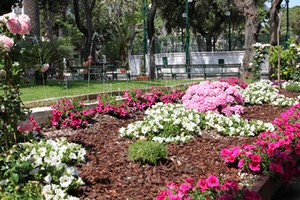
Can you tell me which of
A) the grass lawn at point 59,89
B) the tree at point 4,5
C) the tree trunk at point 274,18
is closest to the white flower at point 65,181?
the grass lawn at point 59,89

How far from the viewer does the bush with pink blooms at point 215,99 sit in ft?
27.8

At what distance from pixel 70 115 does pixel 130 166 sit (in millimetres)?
2348

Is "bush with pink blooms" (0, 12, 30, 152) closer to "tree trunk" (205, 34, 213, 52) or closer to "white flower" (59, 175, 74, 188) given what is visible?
"white flower" (59, 175, 74, 188)

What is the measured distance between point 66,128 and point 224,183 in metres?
3.73

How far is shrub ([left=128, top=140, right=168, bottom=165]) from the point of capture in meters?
4.93

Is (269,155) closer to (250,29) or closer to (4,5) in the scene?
(250,29)

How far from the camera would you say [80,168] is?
4773 millimetres

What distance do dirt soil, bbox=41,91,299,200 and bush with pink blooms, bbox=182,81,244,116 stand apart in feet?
6.06

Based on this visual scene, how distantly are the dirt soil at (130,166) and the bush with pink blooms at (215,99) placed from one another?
1.85 meters

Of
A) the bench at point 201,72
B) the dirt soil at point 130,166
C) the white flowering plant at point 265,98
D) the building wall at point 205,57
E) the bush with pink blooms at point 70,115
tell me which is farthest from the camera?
the building wall at point 205,57

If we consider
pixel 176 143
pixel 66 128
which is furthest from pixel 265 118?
pixel 66 128

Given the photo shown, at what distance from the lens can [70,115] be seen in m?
6.93

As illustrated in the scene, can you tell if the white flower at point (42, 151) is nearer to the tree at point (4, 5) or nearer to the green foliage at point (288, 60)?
the green foliage at point (288, 60)

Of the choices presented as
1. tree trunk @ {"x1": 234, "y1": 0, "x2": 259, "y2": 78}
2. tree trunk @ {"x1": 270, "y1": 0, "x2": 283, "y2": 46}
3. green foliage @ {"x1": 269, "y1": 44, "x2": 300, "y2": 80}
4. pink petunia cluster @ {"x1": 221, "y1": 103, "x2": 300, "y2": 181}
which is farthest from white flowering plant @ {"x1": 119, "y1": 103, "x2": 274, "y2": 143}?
tree trunk @ {"x1": 270, "y1": 0, "x2": 283, "y2": 46}
